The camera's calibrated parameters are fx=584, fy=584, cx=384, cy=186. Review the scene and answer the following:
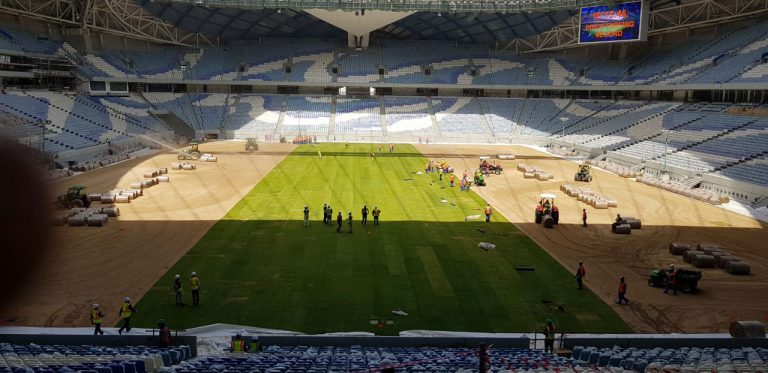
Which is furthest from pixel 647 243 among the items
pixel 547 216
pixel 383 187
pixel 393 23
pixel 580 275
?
pixel 393 23

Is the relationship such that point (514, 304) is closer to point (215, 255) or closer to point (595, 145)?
point (215, 255)

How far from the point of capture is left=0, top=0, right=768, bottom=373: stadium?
1599 cm

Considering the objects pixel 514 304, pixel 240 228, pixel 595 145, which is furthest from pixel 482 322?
pixel 595 145

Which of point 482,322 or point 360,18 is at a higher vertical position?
point 360,18

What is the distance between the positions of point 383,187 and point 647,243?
19.8 m

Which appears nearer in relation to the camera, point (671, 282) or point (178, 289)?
point (178, 289)

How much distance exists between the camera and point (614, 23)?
69.4 metres

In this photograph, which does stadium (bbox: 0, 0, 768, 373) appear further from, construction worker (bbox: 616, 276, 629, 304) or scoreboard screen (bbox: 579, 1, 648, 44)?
scoreboard screen (bbox: 579, 1, 648, 44)

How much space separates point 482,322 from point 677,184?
32984 mm

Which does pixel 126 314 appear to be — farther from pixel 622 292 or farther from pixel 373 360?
pixel 622 292

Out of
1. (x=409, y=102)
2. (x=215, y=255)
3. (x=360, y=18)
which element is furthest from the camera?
(x=409, y=102)

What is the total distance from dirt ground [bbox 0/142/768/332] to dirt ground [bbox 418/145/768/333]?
0.06 metres

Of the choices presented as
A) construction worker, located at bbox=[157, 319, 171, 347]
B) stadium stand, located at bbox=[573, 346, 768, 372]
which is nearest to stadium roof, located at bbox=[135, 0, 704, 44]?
stadium stand, located at bbox=[573, 346, 768, 372]

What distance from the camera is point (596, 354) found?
14.6 metres
